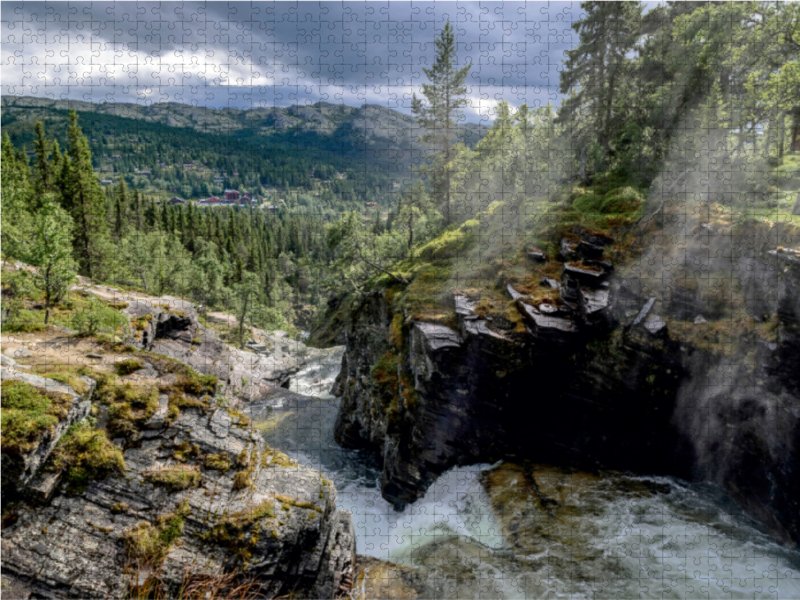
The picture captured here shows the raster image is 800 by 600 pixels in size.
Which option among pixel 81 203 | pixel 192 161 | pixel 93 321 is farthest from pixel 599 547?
pixel 192 161

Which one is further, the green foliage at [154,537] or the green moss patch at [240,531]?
the green moss patch at [240,531]

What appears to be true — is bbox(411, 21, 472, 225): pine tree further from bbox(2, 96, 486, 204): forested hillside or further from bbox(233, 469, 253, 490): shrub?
bbox(2, 96, 486, 204): forested hillside

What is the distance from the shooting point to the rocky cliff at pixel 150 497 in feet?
27.5

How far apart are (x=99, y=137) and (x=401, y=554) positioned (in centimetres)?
15920

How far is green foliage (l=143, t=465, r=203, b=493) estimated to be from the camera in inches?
396

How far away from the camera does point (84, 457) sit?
9445mm

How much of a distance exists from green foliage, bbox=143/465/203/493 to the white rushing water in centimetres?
872

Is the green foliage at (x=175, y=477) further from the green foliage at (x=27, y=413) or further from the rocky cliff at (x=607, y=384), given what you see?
the rocky cliff at (x=607, y=384)

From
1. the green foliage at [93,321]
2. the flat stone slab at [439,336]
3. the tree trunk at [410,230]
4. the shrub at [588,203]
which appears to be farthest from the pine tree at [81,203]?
the shrub at [588,203]

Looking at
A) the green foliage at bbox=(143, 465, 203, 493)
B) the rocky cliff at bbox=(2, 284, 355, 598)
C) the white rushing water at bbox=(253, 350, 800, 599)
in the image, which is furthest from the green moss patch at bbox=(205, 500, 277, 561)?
the white rushing water at bbox=(253, 350, 800, 599)

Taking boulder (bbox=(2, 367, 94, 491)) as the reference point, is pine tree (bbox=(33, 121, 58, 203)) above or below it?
above

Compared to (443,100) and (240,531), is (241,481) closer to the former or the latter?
(240,531)

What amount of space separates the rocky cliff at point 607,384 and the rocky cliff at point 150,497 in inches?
326

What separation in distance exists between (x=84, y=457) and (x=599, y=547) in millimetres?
16135
